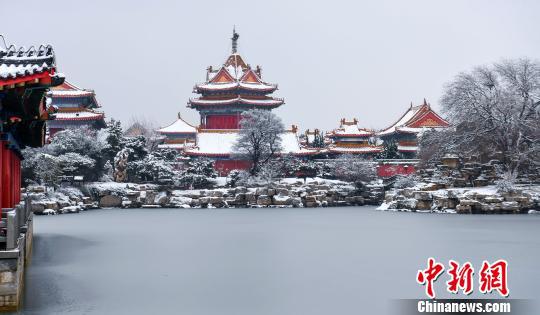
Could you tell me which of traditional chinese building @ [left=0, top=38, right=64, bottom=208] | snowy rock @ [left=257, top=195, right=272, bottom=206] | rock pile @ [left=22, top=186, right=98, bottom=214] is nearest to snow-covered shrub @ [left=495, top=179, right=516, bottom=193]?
snowy rock @ [left=257, top=195, right=272, bottom=206]

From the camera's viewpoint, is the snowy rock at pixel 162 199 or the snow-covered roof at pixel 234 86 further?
the snow-covered roof at pixel 234 86

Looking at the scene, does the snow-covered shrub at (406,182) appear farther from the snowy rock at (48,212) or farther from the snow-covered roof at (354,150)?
the snowy rock at (48,212)

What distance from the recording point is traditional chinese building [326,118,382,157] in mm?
57750

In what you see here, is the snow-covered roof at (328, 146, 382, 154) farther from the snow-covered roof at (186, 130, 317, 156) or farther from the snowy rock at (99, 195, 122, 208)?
the snowy rock at (99, 195, 122, 208)

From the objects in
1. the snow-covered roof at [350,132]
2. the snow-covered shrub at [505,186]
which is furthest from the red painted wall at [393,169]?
the snow-covered shrub at [505,186]

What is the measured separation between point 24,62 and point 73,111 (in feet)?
158

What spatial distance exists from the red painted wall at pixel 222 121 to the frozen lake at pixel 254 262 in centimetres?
3007

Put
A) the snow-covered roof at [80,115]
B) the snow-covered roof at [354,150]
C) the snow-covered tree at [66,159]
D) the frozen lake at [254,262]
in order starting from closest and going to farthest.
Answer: the frozen lake at [254,262] < the snow-covered tree at [66,159] < the snow-covered roof at [80,115] < the snow-covered roof at [354,150]

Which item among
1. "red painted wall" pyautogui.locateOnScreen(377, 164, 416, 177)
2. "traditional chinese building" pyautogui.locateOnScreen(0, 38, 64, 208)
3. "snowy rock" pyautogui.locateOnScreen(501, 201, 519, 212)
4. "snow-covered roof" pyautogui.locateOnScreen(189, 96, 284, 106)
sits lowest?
"snowy rock" pyautogui.locateOnScreen(501, 201, 519, 212)

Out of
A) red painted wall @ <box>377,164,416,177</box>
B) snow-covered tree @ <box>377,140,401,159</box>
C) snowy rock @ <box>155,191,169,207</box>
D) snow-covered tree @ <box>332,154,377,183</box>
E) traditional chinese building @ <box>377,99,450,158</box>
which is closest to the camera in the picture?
snowy rock @ <box>155,191,169,207</box>

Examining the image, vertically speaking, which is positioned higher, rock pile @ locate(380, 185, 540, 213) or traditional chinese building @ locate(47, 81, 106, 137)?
traditional chinese building @ locate(47, 81, 106, 137)

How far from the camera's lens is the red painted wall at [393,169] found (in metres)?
54.4

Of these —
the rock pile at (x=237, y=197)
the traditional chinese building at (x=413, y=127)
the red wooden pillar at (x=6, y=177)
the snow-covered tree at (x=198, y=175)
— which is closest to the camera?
the red wooden pillar at (x=6, y=177)

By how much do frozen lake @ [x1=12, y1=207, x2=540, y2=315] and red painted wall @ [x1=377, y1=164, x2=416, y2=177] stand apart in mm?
21666
